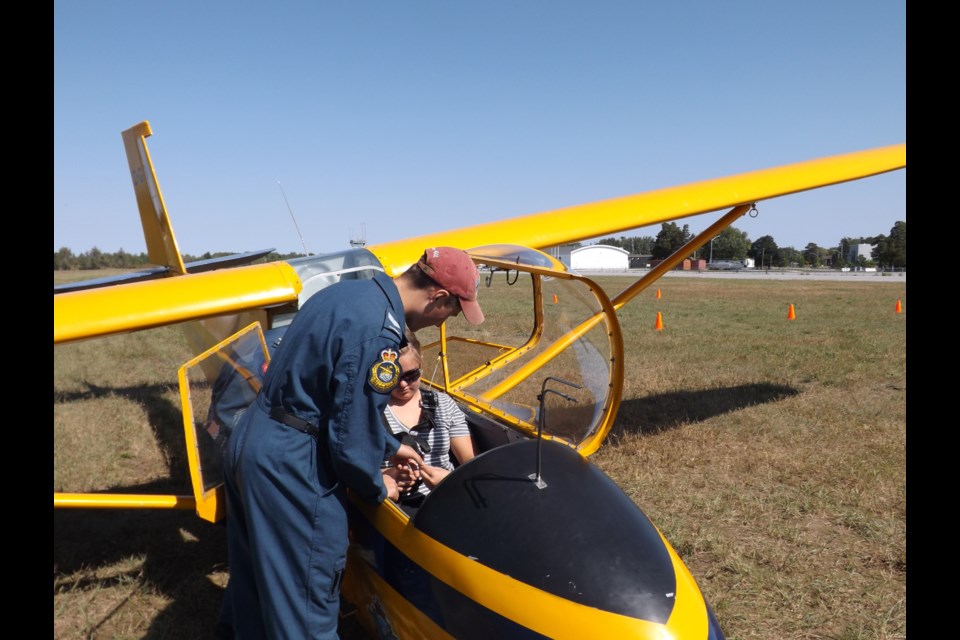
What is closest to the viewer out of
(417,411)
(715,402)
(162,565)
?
(417,411)

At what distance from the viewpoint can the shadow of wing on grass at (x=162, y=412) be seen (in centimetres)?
600

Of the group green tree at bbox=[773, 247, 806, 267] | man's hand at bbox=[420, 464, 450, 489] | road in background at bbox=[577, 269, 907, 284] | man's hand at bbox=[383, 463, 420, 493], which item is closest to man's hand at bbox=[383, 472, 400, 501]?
man's hand at bbox=[383, 463, 420, 493]

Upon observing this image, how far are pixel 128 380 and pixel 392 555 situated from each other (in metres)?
9.62

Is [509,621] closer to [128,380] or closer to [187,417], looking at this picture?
[187,417]

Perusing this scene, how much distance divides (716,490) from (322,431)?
3.70m

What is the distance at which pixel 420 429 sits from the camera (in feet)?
10.3

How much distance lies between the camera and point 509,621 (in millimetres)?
1907

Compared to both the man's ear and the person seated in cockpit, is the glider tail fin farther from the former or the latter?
the man's ear

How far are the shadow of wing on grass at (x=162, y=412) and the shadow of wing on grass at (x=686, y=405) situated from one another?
4371 mm

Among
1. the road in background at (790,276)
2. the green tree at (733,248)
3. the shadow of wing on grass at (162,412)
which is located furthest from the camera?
the green tree at (733,248)

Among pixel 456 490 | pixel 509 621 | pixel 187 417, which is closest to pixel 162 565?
pixel 187 417

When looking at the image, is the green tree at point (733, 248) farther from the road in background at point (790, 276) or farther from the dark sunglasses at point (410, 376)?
the dark sunglasses at point (410, 376)

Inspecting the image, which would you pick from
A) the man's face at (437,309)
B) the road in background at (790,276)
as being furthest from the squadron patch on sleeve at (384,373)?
the road in background at (790,276)
